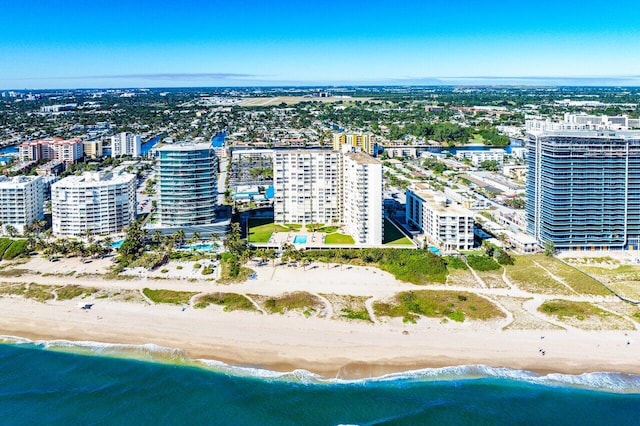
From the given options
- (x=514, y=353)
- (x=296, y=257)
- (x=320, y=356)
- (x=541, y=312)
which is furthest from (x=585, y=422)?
(x=296, y=257)

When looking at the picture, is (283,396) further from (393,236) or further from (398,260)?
(393,236)

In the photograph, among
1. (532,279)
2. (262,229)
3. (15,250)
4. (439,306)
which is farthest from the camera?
(262,229)

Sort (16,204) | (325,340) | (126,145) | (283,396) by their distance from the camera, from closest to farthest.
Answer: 1. (283,396)
2. (325,340)
3. (16,204)
4. (126,145)

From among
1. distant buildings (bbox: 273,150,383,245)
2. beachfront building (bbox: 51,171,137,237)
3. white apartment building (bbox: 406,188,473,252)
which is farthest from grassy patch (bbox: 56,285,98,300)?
white apartment building (bbox: 406,188,473,252)

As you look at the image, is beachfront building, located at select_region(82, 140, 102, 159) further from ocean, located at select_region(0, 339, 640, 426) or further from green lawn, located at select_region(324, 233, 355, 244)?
ocean, located at select_region(0, 339, 640, 426)

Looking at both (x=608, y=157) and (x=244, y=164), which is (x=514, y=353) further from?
(x=244, y=164)

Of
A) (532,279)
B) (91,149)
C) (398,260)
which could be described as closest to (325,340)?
(398,260)
